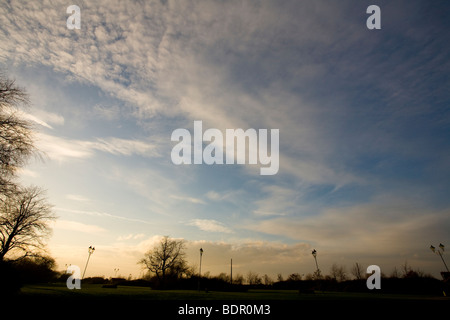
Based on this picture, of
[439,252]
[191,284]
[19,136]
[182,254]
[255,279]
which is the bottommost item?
[255,279]

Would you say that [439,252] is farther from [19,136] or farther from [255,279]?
[255,279]

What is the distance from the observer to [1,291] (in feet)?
35.5

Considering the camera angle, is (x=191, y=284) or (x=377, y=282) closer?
(x=191, y=284)
